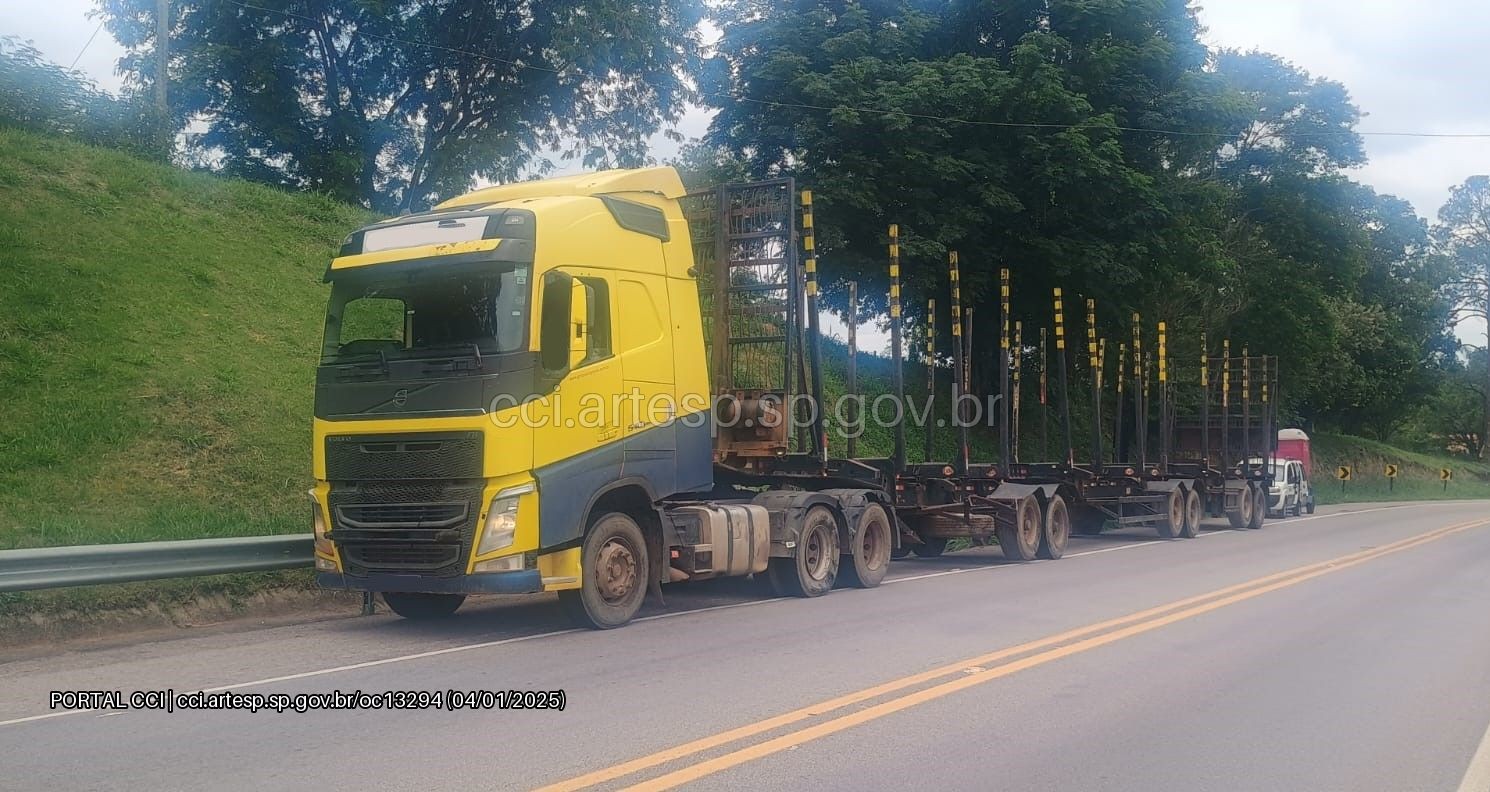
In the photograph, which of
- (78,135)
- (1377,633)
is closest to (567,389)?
(1377,633)

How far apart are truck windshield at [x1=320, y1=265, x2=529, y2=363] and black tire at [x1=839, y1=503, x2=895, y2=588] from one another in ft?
18.3

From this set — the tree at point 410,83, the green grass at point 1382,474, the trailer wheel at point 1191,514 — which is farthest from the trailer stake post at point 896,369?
the green grass at point 1382,474

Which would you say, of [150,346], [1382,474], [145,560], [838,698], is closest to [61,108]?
[150,346]

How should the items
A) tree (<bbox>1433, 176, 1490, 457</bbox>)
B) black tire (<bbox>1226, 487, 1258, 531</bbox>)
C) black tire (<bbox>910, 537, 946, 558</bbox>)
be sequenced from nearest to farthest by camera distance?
black tire (<bbox>910, 537, 946, 558</bbox>), black tire (<bbox>1226, 487, 1258, 531</bbox>), tree (<bbox>1433, 176, 1490, 457</bbox>)

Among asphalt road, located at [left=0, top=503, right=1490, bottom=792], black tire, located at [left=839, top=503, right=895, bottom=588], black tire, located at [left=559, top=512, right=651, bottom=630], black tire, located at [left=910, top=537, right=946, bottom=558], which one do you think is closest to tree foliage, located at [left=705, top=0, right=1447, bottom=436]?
black tire, located at [left=910, top=537, right=946, bottom=558]

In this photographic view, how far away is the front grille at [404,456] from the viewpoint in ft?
29.6

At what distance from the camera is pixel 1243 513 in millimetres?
26453

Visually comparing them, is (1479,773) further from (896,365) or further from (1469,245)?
(1469,245)

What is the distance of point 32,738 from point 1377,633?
10212 millimetres

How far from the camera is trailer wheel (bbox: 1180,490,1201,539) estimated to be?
76.9ft

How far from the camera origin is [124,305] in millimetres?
16922

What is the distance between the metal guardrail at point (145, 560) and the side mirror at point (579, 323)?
3433 mm

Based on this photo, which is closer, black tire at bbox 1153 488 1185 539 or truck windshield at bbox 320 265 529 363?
truck windshield at bbox 320 265 529 363

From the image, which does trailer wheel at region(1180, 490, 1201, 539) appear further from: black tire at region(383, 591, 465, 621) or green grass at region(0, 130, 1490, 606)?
black tire at region(383, 591, 465, 621)
